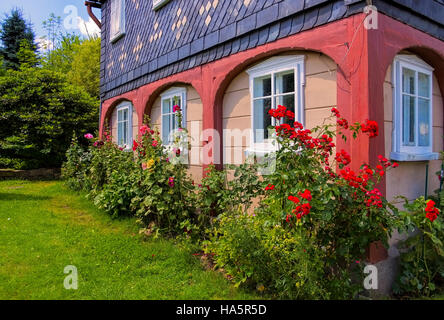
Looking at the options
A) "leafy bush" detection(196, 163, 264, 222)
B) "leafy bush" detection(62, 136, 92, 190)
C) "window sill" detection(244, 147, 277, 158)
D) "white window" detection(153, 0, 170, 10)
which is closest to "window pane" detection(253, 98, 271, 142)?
"window sill" detection(244, 147, 277, 158)

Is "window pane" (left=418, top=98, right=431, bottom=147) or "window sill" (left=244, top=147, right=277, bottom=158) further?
"window sill" (left=244, top=147, right=277, bottom=158)

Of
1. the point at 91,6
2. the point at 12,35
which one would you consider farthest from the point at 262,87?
the point at 12,35

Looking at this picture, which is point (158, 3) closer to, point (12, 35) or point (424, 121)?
point (424, 121)

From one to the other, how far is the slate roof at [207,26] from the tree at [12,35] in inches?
486

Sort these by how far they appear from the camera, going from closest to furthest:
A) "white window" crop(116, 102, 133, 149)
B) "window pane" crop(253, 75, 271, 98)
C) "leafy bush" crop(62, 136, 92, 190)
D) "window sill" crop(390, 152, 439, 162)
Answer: "window sill" crop(390, 152, 439, 162), "window pane" crop(253, 75, 271, 98), "white window" crop(116, 102, 133, 149), "leafy bush" crop(62, 136, 92, 190)

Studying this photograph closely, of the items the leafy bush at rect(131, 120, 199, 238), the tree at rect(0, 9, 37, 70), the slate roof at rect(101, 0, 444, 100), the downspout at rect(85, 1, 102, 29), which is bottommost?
the leafy bush at rect(131, 120, 199, 238)

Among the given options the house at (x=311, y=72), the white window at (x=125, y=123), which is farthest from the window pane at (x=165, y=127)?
the white window at (x=125, y=123)

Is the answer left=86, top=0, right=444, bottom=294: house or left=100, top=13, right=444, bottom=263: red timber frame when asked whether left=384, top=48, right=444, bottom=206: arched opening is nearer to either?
left=86, top=0, right=444, bottom=294: house

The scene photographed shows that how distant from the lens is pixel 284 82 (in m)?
4.17

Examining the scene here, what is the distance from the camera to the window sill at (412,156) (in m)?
3.53

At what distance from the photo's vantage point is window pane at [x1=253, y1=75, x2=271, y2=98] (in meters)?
4.42

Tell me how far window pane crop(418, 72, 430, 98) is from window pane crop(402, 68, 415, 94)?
6.9 inches
